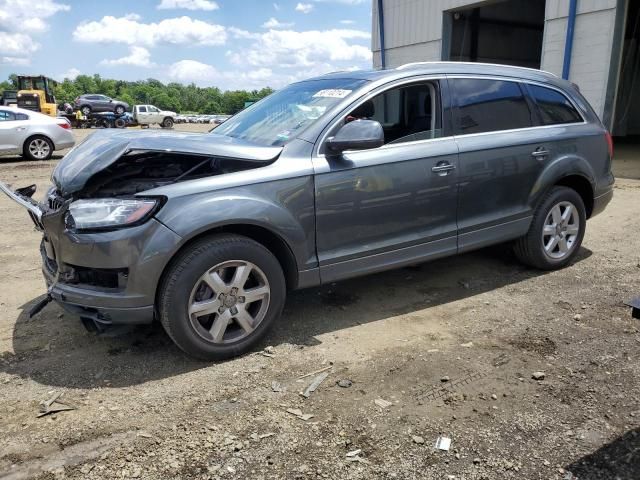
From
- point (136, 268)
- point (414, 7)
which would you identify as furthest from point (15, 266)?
point (414, 7)

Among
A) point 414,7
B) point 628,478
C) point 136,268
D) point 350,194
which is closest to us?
point 628,478

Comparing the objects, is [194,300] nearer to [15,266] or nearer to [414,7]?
[15,266]

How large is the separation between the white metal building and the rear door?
9023 mm

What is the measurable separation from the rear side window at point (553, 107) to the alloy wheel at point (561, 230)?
2.51 feet

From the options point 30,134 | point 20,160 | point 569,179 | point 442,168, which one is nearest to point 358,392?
point 442,168

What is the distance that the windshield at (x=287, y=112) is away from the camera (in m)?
3.73

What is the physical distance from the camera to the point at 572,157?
4.77m

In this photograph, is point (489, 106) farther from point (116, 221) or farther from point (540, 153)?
point (116, 221)

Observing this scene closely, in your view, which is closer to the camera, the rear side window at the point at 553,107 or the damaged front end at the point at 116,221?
the damaged front end at the point at 116,221

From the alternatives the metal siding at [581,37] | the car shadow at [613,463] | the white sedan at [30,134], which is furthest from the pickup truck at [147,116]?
the car shadow at [613,463]

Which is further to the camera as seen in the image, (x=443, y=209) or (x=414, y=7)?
(x=414, y=7)

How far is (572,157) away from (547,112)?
0.46m

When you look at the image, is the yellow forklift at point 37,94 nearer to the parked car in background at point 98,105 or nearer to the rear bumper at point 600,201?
the parked car in background at point 98,105

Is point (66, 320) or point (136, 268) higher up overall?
point (136, 268)
